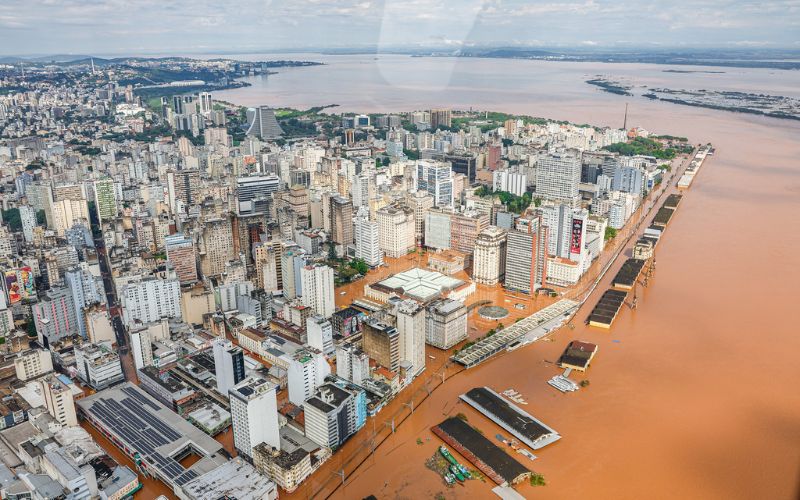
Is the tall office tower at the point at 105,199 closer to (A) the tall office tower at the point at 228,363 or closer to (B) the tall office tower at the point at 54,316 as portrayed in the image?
(B) the tall office tower at the point at 54,316

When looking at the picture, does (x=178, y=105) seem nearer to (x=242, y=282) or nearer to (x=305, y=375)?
(x=242, y=282)

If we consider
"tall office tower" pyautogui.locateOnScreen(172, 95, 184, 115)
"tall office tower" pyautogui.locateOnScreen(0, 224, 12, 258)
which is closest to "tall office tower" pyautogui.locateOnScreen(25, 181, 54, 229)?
"tall office tower" pyautogui.locateOnScreen(0, 224, 12, 258)

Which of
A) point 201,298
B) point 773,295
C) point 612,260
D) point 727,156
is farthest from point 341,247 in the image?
point 727,156

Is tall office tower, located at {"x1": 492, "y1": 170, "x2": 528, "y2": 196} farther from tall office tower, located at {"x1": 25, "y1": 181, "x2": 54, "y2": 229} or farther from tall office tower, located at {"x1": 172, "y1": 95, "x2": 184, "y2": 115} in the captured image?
tall office tower, located at {"x1": 172, "y1": 95, "x2": 184, "y2": 115}

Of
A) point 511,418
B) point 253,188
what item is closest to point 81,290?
point 253,188

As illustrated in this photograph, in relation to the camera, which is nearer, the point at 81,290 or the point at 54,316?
the point at 54,316

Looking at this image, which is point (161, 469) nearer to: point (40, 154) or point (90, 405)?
point (90, 405)
